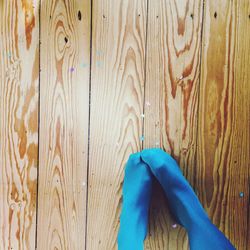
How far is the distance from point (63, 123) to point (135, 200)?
0.24 m

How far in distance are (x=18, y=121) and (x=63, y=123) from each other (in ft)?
0.36

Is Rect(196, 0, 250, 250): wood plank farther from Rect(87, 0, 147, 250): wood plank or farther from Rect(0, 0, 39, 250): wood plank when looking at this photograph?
Rect(0, 0, 39, 250): wood plank

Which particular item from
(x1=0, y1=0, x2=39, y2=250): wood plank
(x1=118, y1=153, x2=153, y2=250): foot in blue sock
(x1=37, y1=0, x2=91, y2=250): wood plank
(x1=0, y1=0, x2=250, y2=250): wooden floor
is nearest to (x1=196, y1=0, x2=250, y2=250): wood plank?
(x1=0, y1=0, x2=250, y2=250): wooden floor

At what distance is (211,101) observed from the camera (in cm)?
72

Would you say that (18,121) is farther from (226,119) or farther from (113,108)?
(226,119)

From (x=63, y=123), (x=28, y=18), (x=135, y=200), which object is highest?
(x=28, y=18)

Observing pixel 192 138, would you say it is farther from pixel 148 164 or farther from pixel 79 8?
pixel 79 8

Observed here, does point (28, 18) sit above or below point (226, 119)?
above

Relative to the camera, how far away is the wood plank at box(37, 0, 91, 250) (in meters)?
0.74

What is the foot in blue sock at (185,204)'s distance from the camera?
2.15ft

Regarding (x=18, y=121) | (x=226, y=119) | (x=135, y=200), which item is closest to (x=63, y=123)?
(x=18, y=121)

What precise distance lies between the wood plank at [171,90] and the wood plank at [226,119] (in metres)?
0.02

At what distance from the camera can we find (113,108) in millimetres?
737

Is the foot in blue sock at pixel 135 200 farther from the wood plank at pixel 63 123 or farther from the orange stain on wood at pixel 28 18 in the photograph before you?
the orange stain on wood at pixel 28 18
